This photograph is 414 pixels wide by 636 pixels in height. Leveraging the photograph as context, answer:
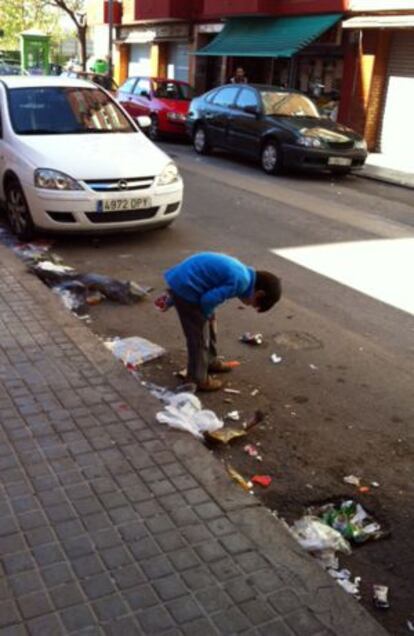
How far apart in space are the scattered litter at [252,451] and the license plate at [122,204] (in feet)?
13.0

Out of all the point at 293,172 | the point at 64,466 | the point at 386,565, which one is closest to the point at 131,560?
the point at 64,466

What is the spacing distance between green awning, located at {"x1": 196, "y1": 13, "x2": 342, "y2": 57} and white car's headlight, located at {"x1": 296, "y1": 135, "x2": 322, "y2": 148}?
649 cm

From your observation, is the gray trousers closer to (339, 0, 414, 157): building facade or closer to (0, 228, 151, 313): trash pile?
(0, 228, 151, 313): trash pile

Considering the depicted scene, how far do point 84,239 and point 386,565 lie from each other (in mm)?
5753

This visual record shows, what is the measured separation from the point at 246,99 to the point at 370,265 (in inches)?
313

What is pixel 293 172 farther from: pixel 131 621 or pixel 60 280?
pixel 131 621

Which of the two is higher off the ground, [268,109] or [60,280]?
[268,109]

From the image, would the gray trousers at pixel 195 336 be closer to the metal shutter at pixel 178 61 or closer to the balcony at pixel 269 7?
the balcony at pixel 269 7

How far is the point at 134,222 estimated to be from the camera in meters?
7.71

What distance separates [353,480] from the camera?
384cm

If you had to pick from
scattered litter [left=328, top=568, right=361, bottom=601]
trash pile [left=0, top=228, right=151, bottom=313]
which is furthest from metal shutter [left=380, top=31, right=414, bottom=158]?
scattered litter [left=328, top=568, right=361, bottom=601]

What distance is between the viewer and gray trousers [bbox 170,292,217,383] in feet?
14.7

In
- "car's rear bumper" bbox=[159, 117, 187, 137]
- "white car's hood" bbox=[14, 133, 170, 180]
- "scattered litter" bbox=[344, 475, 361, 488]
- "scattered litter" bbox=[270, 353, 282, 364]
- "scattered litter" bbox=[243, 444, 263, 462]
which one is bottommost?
"scattered litter" bbox=[344, 475, 361, 488]

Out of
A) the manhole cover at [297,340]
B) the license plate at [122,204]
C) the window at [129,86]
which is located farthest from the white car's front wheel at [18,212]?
the window at [129,86]
